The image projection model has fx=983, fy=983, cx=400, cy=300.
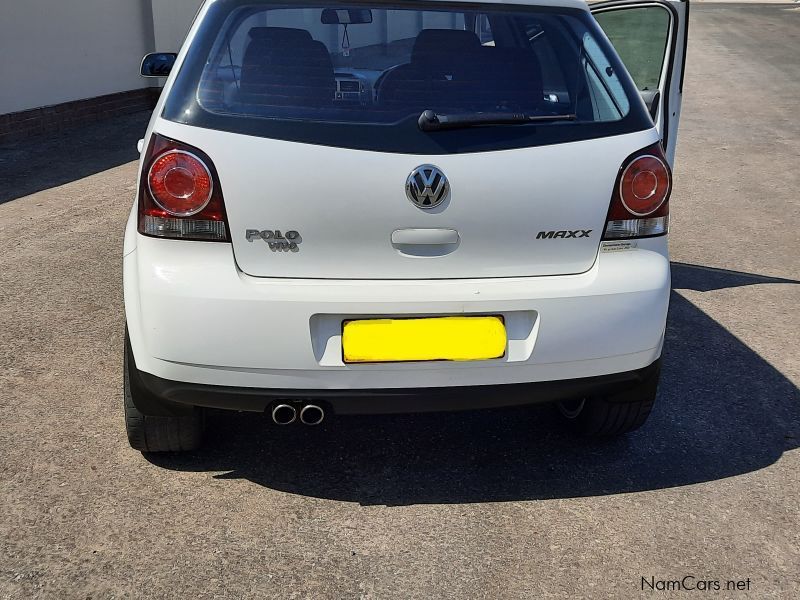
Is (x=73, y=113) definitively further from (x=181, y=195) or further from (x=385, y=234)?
(x=385, y=234)

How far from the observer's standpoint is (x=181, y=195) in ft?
9.50

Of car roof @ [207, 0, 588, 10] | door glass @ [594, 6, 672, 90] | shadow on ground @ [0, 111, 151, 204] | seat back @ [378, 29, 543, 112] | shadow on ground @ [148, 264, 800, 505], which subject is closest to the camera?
seat back @ [378, 29, 543, 112]

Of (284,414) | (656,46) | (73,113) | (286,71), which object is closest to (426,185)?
(286,71)

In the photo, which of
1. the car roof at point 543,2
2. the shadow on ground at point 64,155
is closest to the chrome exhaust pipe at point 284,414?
the car roof at point 543,2

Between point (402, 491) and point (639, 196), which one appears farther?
point (402, 491)

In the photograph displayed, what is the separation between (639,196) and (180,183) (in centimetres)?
142

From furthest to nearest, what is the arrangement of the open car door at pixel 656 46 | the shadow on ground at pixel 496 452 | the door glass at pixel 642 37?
the door glass at pixel 642 37 → the open car door at pixel 656 46 → the shadow on ground at pixel 496 452

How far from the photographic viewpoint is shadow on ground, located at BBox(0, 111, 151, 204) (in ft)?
29.0

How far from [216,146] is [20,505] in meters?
1.33

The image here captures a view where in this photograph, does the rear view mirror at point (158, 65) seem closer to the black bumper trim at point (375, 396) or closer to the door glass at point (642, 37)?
the black bumper trim at point (375, 396)

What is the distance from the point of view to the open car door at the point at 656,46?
4.96 meters

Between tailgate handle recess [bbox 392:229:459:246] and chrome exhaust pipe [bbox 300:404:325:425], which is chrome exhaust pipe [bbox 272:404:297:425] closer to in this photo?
chrome exhaust pipe [bbox 300:404:325:425]

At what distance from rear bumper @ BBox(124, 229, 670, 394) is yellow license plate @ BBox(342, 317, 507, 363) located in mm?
27

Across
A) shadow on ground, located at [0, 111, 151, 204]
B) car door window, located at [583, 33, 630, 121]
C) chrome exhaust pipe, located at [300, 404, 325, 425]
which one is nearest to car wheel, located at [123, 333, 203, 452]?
chrome exhaust pipe, located at [300, 404, 325, 425]
